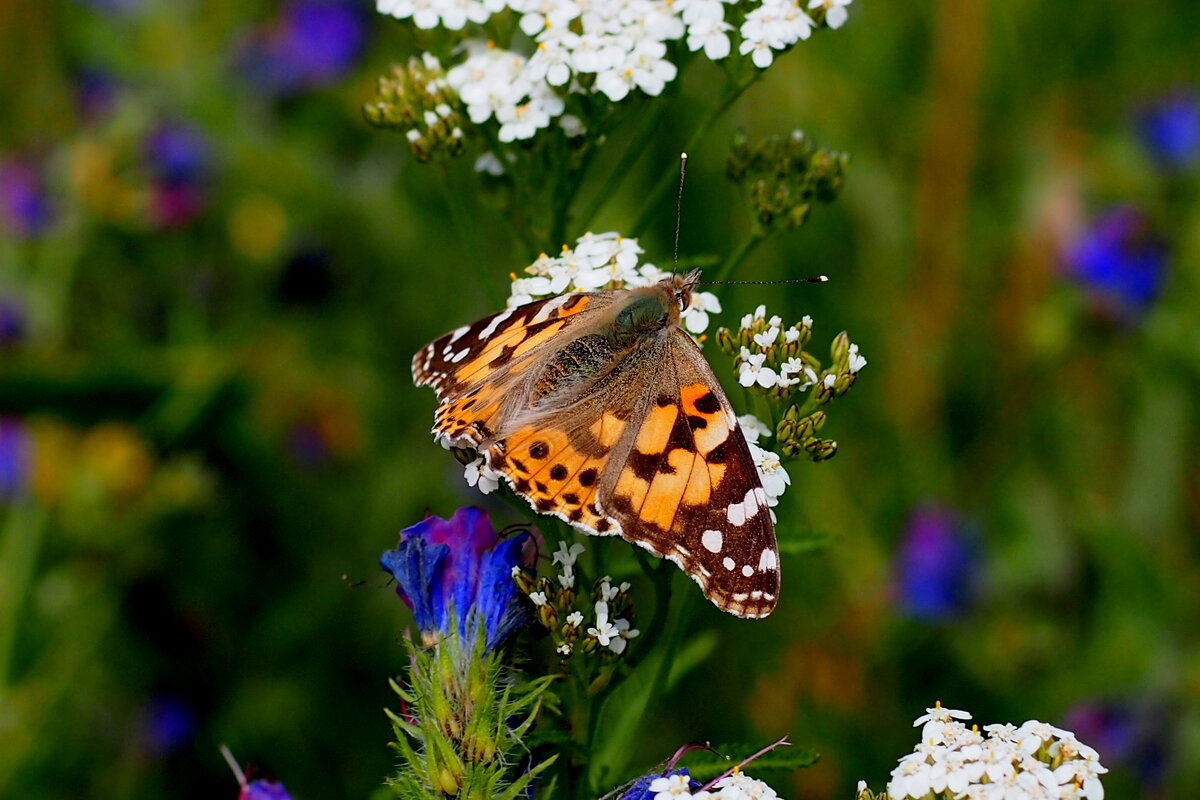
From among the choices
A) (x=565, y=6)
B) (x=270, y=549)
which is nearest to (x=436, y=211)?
(x=270, y=549)

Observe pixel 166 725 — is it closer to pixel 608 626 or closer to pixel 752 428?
pixel 608 626

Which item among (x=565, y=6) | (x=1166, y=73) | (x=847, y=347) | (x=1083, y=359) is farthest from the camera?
(x=1166, y=73)

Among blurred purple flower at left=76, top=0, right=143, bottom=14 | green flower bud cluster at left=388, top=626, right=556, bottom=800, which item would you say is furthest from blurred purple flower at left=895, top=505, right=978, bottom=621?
blurred purple flower at left=76, top=0, right=143, bottom=14

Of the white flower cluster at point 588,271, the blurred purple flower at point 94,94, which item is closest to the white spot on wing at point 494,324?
the white flower cluster at point 588,271

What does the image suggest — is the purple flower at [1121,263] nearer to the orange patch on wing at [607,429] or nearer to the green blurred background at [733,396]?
the green blurred background at [733,396]

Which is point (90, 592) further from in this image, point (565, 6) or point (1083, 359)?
point (1083, 359)
